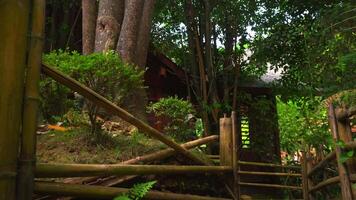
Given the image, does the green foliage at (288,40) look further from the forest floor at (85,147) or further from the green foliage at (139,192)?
the green foliage at (139,192)

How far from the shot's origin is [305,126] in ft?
34.2

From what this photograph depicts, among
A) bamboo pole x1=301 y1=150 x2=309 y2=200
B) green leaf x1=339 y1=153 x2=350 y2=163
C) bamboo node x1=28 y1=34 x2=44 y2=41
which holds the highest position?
bamboo node x1=28 y1=34 x2=44 y2=41

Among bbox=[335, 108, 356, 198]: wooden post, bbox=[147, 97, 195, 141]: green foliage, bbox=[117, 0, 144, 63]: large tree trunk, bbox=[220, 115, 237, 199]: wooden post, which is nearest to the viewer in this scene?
bbox=[335, 108, 356, 198]: wooden post

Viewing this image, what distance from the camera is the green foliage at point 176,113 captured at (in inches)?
244

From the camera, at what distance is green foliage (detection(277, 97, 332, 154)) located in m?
8.01

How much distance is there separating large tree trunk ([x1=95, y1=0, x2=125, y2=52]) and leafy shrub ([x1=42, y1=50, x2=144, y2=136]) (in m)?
1.79

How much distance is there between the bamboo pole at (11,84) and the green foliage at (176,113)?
3.73 m

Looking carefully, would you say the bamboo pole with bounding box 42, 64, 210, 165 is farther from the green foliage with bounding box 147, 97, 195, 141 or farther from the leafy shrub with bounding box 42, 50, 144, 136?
the green foliage with bounding box 147, 97, 195, 141

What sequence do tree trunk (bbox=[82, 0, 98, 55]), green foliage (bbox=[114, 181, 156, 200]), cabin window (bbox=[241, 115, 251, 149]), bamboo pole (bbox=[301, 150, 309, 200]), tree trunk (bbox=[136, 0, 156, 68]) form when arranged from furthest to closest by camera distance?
cabin window (bbox=[241, 115, 251, 149]) < tree trunk (bbox=[82, 0, 98, 55]) < tree trunk (bbox=[136, 0, 156, 68]) < bamboo pole (bbox=[301, 150, 309, 200]) < green foliage (bbox=[114, 181, 156, 200])

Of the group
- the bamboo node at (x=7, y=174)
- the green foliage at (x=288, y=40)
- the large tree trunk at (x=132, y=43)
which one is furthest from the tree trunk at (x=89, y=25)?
the green foliage at (x=288, y=40)

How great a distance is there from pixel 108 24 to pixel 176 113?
180 cm

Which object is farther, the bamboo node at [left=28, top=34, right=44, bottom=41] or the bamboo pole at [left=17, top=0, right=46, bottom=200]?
the bamboo node at [left=28, top=34, right=44, bottom=41]

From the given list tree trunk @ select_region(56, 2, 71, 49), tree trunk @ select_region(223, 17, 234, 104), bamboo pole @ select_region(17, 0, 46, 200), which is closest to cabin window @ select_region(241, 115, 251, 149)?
tree trunk @ select_region(223, 17, 234, 104)

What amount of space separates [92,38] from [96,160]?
10.8 ft
